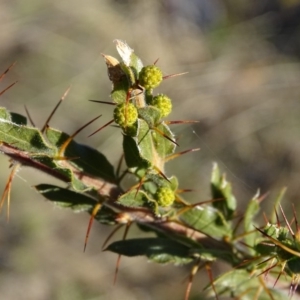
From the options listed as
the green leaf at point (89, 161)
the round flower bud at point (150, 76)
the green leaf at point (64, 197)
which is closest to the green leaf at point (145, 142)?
the round flower bud at point (150, 76)

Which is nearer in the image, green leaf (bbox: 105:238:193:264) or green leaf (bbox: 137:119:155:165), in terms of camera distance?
green leaf (bbox: 137:119:155:165)

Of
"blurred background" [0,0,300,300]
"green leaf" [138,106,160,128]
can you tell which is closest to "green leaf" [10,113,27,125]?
"green leaf" [138,106,160,128]

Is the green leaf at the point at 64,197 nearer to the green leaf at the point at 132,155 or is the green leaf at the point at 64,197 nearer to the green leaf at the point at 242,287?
the green leaf at the point at 132,155

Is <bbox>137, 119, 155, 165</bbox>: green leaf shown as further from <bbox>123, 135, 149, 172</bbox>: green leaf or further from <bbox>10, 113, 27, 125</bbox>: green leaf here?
<bbox>10, 113, 27, 125</bbox>: green leaf

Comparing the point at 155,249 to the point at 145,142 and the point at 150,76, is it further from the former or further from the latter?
the point at 150,76

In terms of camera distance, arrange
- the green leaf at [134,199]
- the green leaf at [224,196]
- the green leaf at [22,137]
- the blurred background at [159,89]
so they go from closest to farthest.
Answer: the green leaf at [22,137] → the green leaf at [134,199] → the green leaf at [224,196] → the blurred background at [159,89]

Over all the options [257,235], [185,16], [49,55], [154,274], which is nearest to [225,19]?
[185,16]
